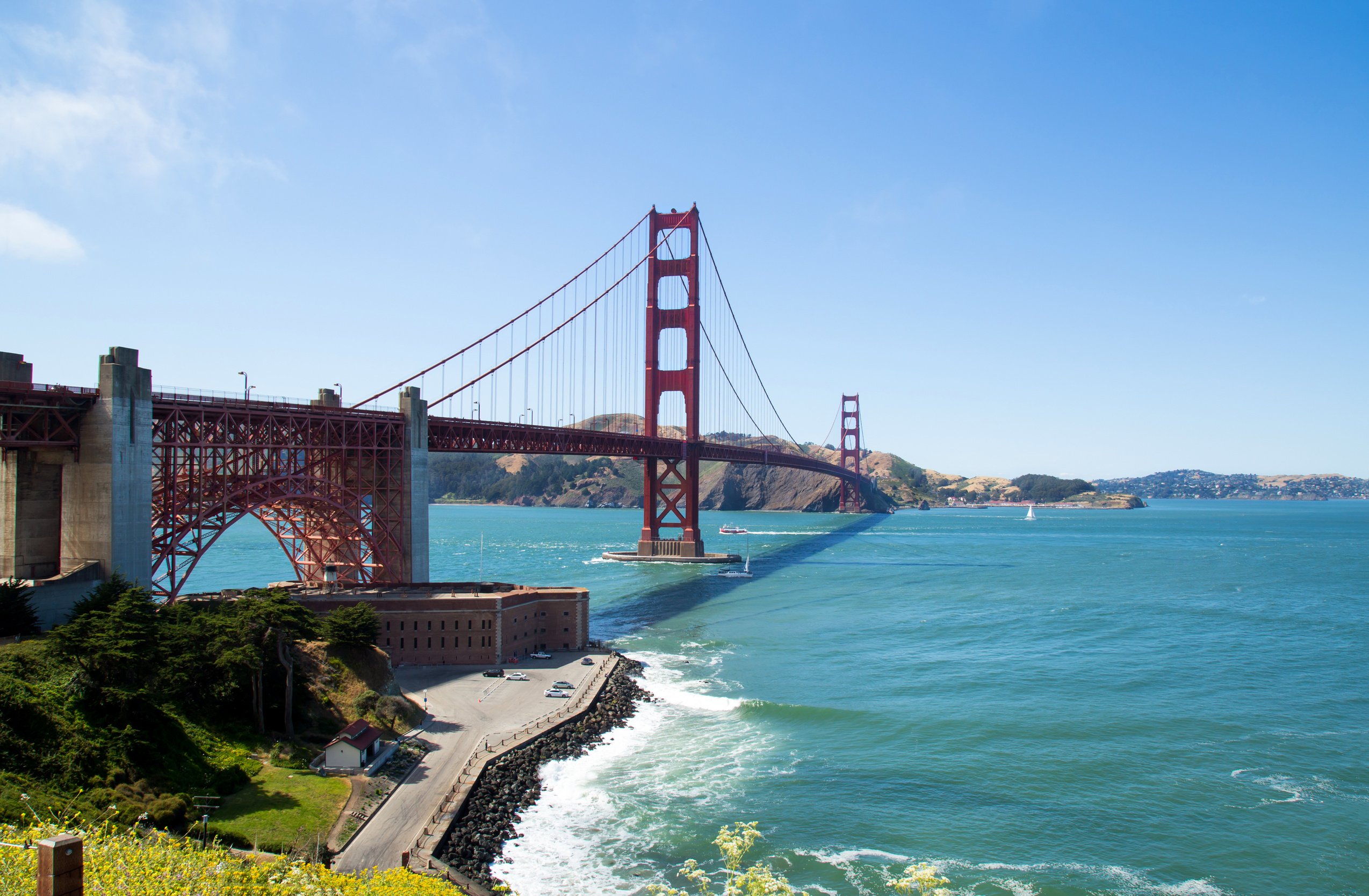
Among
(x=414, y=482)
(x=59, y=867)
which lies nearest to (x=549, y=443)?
(x=414, y=482)

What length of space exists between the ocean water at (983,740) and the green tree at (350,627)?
936 centimetres

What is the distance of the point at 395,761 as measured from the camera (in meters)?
27.0

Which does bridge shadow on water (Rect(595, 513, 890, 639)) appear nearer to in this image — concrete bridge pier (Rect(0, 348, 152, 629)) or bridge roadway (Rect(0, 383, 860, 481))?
bridge roadway (Rect(0, 383, 860, 481))

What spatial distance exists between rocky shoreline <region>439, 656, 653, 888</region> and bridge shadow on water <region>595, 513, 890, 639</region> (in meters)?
14.9

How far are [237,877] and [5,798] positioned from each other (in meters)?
7.73

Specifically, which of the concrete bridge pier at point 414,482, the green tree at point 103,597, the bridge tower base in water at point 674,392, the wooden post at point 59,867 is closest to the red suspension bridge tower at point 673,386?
the bridge tower base in water at point 674,392

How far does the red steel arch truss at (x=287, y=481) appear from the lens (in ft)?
115

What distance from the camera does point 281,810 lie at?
Result: 22594 millimetres

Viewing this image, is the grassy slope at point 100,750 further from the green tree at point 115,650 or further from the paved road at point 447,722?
the paved road at point 447,722

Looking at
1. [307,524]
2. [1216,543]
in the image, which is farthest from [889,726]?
[1216,543]

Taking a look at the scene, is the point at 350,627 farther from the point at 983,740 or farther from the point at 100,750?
the point at 983,740

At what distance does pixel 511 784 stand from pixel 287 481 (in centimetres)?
2002

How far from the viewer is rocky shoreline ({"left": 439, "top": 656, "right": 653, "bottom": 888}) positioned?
71.6ft

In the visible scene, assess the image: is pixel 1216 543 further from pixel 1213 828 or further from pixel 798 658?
pixel 1213 828
